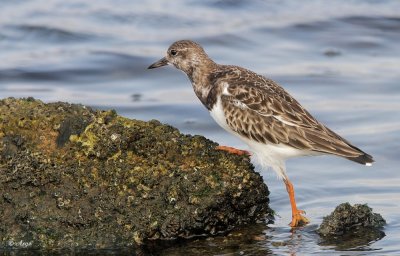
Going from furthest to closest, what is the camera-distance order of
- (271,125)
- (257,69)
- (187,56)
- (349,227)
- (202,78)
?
(257,69), (187,56), (202,78), (271,125), (349,227)

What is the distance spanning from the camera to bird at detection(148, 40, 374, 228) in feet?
22.3

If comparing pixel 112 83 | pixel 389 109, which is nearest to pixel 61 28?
pixel 112 83

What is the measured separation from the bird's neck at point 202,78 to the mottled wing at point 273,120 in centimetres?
33

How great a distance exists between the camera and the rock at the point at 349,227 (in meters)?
6.49

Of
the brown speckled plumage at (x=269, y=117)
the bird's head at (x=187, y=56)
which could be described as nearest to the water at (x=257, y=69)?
the brown speckled plumage at (x=269, y=117)

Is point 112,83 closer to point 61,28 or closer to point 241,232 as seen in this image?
point 61,28

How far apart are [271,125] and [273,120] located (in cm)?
5

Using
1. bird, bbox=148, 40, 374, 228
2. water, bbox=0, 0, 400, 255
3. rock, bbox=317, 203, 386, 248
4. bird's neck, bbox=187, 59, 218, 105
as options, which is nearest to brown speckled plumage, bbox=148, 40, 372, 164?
bird, bbox=148, 40, 374, 228

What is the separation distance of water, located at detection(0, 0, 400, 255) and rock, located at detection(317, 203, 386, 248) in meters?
0.10

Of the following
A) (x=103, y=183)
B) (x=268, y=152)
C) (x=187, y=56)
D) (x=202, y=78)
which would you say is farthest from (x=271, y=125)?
(x=103, y=183)

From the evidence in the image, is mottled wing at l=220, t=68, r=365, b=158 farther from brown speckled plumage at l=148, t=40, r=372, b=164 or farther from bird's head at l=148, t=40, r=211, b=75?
bird's head at l=148, t=40, r=211, b=75

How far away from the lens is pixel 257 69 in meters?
12.0

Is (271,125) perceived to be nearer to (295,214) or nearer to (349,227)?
(295,214)

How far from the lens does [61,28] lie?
13.8m
